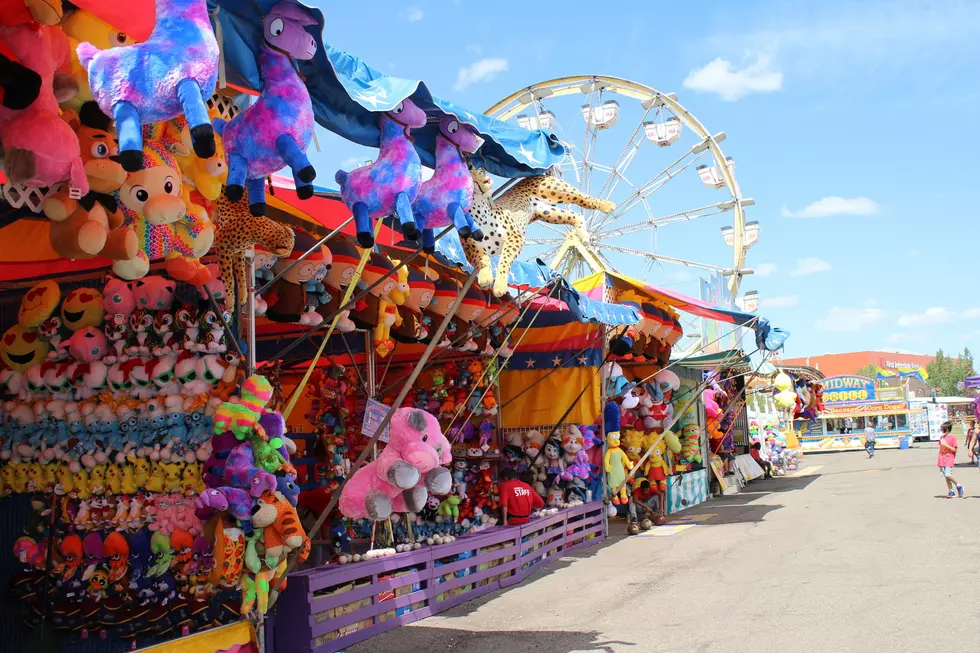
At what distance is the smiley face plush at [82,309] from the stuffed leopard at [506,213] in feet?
7.64

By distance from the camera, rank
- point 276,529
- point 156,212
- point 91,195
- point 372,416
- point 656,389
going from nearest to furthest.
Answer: point 91,195 → point 156,212 → point 276,529 → point 372,416 → point 656,389

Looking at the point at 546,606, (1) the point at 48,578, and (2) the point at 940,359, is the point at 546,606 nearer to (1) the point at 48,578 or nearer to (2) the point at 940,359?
(1) the point at 48,578

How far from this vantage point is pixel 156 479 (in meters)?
4.87

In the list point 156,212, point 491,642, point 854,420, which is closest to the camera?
point 156,212

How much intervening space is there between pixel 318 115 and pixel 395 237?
3061 mm

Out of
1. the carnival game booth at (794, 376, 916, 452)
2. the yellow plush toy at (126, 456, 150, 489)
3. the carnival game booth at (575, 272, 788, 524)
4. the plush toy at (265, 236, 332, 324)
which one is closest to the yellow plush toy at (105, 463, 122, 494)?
the yellow plush toy at (126, 456, 150, 489)

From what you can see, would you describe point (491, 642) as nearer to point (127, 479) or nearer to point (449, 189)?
point (127, 479)

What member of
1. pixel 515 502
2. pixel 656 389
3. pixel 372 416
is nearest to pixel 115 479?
pixel 372 416

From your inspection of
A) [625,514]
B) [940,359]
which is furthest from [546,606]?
[940,359]

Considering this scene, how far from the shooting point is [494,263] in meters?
6.30

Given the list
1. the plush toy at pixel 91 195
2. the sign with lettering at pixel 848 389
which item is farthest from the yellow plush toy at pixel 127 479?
the sign with lettering at pixel 848 389

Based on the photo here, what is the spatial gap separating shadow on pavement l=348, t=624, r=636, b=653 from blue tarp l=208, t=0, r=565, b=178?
3.13 metres

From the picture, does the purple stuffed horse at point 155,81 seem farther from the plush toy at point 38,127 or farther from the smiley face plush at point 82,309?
the smiley face plush at point 82,309

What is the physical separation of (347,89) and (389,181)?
0.50m
